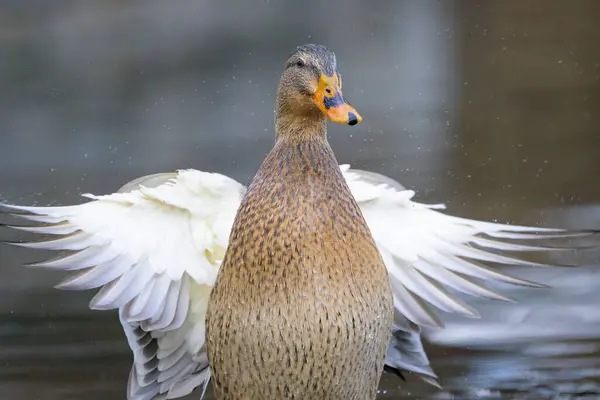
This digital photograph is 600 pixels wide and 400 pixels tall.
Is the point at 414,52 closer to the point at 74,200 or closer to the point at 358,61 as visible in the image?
the point at 358,61

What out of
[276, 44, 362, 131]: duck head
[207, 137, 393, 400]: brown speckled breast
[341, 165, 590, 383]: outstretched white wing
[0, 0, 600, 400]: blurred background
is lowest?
[207, 137, 393, 400]: brown speckled breast

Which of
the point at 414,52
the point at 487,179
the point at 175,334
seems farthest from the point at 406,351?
the point at 414,52

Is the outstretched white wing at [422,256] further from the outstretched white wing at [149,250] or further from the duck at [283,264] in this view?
the outstretched white wing at [149,250]

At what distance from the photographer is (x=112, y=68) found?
23.5 feet

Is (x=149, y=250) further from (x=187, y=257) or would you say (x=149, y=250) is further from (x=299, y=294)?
(x=299, y=294)

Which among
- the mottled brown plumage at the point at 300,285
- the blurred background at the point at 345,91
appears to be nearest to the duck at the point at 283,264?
the mottled brown plumage at the point at 300,285

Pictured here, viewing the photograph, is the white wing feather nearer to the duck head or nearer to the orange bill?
A: the duck head

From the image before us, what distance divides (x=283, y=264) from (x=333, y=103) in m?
0.41

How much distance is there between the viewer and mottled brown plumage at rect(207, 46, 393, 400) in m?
2.50

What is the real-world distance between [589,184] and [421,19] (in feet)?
6.27

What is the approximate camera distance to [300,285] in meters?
2.50

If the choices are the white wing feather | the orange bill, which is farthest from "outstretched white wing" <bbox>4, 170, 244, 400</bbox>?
the orange bill

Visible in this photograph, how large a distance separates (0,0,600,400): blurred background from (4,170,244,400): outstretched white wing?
2440 millimetres

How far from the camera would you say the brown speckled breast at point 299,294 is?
8.21 feet
